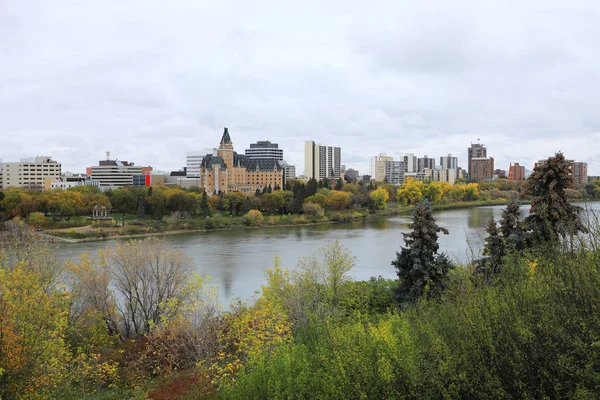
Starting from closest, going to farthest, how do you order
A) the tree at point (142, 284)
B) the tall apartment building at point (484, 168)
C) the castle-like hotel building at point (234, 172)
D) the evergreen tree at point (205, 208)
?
the tree at point (142, 284) < the evergreen tree at point (205, 208) < the castle-like hotel building at point (234, 172) < the tall apartment building at point (484, 168)

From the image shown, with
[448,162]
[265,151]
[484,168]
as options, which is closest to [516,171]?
[484,168]

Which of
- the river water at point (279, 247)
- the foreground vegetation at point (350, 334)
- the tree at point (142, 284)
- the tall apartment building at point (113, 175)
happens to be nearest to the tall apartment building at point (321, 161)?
the tall apartment building at point (113, 175)

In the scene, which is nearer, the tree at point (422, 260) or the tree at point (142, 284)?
the tree at point (422, 260)

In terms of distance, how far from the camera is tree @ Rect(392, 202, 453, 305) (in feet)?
28.6

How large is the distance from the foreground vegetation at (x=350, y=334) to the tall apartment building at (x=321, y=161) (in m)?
65.6

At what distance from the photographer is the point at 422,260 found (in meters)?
8.85

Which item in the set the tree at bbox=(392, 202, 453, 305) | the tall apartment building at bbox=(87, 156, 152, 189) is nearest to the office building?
the tall apartment building at bbox=(87, 156, 152, 189)

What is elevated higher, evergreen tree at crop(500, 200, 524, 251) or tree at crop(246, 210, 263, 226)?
evergreen tree at crop(500, 200, 524, 251)

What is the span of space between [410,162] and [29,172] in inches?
2905

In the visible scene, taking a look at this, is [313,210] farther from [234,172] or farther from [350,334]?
[350,334]

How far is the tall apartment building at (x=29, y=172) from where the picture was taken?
56.3 m

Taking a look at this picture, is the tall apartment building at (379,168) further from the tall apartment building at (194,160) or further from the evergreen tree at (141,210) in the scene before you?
the evergreen tree at (141,210)

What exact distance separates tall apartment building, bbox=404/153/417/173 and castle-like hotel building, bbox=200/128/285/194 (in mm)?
55282

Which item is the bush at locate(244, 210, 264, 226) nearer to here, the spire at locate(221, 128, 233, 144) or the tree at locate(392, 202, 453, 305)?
the tree at locate(392, 202, 453, 305)
